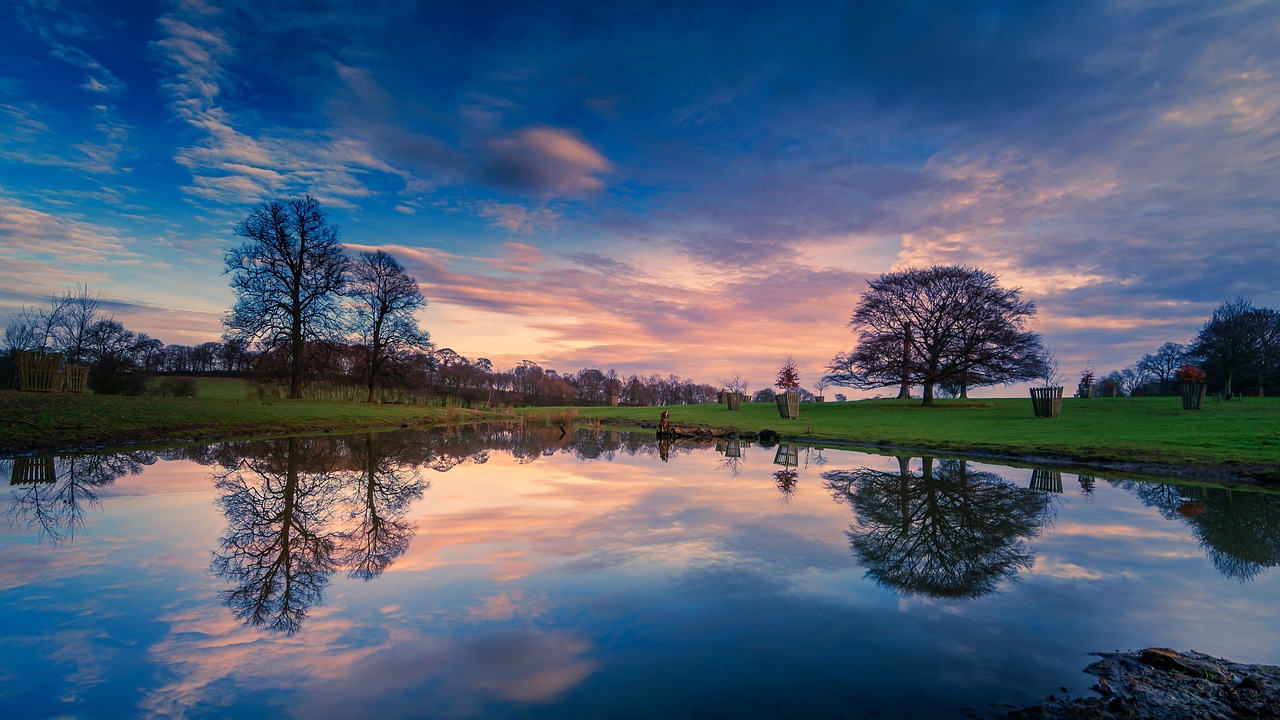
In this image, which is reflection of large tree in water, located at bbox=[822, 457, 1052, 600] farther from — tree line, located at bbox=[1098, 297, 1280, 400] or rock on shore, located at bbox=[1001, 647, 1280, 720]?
tree line, located at bbox=[1098, 297, 1280, 400]

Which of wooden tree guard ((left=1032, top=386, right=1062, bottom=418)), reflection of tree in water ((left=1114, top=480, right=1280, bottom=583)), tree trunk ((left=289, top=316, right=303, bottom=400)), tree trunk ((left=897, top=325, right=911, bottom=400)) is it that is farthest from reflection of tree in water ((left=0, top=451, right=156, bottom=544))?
tree trunk ((left=897, top=325, right=911, bottom=400))

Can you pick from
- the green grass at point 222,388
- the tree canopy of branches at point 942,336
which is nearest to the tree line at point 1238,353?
the tree canopy of branches at point 942,336

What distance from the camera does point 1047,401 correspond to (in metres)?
29.2

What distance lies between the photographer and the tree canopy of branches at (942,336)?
3759cm

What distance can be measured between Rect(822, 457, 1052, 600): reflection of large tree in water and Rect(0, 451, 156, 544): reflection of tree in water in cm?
1056

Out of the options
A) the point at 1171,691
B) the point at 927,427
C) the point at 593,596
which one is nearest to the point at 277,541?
the point at 593,596

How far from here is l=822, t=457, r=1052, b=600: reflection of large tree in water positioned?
20.6ft

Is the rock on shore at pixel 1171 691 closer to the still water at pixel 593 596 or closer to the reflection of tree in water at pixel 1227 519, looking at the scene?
the still water at pixel 593 596

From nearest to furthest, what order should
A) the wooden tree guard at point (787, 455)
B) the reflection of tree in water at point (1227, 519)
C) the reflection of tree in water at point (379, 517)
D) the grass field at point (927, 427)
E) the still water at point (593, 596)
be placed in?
the still water at point (593, 596), the reflection of tree in water at point (379, 517), the reflection of tree in water at point (1227, 519), the grass field at point (927, 427), the wooden tree guard at point (787, 455)

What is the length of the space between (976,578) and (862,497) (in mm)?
5014

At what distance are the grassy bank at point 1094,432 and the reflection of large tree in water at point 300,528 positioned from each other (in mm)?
18602

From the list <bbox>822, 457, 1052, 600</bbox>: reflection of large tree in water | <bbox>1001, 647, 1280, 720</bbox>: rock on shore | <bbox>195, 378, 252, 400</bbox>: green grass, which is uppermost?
<bbox>195, 378, 252, 400</bbox>: green grass

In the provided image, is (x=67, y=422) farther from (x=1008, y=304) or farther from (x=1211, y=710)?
(x=1008, y=304)

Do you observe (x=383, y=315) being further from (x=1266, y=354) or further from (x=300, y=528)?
(x=1266, y=354)
